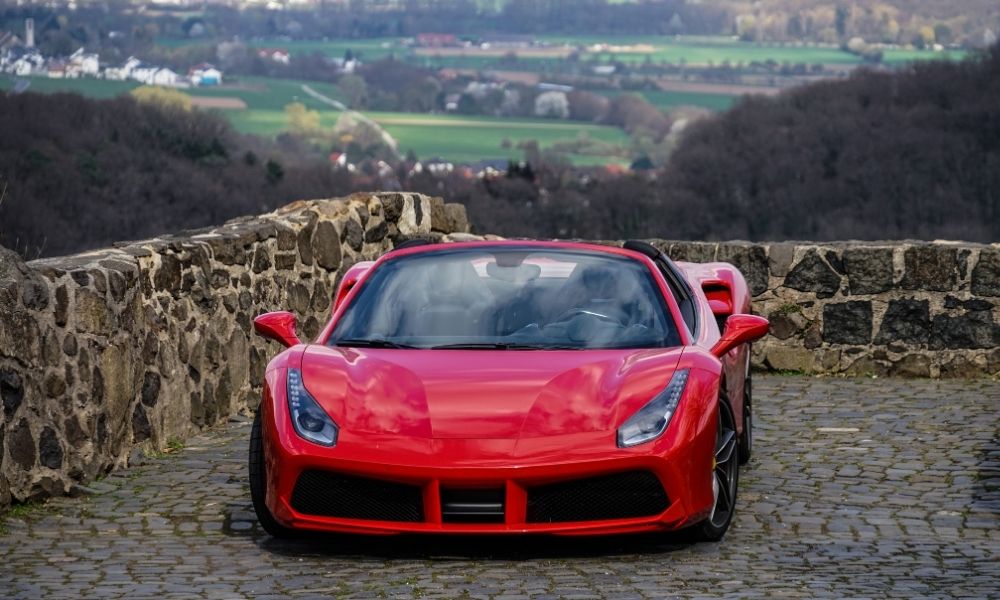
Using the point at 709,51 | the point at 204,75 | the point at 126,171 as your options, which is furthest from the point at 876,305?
the point at 709,51

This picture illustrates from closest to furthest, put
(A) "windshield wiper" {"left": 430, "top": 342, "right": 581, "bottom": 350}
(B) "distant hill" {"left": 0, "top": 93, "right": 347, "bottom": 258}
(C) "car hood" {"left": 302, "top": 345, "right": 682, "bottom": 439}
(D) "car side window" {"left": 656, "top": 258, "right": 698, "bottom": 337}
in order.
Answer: (C) "car hood" {"left": 302, "top": 345, "right": 682, "bottom": 439}
(A) "windshield wiper" {"left": 430, "top": 342, "right": 581, "bottom": 350}
(D) "car side window" {"left": 656, "top": 258, "right": 698, "bottom": 337}
(B) "distant hill" {"left": 0, "top": 93, "right": 347, "bottom": 258}

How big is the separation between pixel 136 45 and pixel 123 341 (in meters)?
120

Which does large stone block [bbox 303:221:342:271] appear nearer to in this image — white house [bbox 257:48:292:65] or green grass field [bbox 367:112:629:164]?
green grass field [bbox 367:112:629:164]

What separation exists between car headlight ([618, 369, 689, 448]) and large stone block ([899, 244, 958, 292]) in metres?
7.24

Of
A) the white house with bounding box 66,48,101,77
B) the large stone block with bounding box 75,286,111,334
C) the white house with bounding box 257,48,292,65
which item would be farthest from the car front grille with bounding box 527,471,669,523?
the white house with bounding box 257,48,292,65

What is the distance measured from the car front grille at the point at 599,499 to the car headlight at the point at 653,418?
5.2 inches

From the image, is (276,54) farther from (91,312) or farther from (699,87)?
(91,312)

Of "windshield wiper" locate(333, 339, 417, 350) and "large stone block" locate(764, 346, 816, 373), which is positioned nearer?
"windshield wiper" locate(333, 339, 417, 350)

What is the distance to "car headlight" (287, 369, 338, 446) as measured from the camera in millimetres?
6766

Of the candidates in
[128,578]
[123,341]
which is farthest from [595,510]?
[123,341]

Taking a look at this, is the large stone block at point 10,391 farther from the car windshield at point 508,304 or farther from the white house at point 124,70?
the white house at point 124,70

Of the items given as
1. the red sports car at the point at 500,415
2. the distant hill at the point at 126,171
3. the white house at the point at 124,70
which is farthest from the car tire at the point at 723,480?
the white house at the point at 124,70

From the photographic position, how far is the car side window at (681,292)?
798 cm

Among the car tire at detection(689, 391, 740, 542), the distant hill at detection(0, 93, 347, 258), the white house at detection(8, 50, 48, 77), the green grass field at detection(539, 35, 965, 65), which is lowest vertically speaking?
the green grass field at detection(539, 35, 965, 65)
